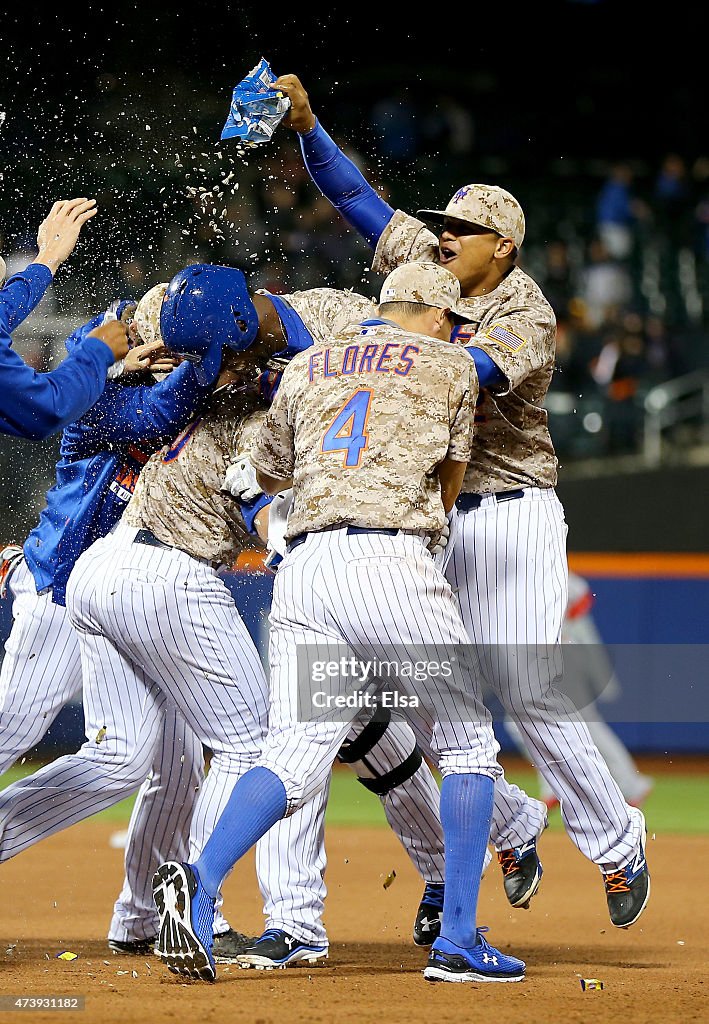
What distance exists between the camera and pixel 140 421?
397cm

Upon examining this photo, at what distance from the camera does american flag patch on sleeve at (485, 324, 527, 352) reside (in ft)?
12.7

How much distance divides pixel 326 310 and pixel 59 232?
2.85 feet

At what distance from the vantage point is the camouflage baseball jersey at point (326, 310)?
4137mm

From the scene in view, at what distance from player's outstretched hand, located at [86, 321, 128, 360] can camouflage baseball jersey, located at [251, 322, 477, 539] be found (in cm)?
62

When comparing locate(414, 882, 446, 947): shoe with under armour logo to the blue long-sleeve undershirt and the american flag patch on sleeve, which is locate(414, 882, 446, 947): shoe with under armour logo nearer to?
the american flag patch on sleeve

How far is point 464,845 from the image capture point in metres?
Result: 3.56

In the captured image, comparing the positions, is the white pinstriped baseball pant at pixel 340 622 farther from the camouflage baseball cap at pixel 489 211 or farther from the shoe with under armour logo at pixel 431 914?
the camouflage baseball cap at pixel 489 211

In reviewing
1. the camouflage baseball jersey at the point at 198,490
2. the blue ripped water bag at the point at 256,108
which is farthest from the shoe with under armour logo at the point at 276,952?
the blue ripped water bag at the point at 256,108

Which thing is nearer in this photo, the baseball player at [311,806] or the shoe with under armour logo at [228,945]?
the baseball player at [311,806]

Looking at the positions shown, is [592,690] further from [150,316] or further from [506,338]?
[150,316]

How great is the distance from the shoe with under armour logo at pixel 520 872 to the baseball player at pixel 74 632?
0.95 meters

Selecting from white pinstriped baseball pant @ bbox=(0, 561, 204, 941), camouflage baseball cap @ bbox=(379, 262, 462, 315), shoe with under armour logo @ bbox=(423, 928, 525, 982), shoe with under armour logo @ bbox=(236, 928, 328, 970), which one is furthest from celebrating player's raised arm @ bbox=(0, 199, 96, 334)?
shoe with under armour logo @ bbox=(423, 928, 525, 982)

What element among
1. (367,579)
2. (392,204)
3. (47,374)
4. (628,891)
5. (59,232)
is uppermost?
(392,204)

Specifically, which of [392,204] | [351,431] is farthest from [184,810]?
[392,204]
